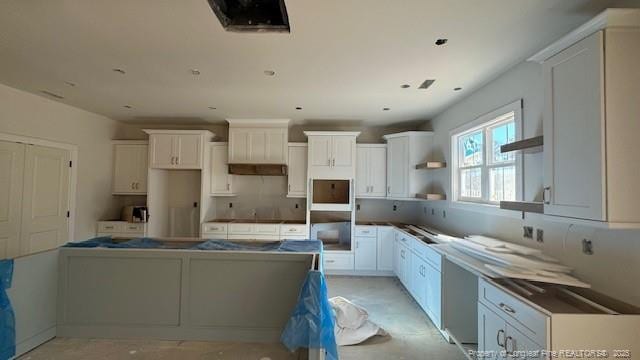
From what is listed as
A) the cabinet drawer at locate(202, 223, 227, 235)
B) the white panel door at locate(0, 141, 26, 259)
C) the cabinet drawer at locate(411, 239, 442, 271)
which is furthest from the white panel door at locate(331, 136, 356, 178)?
the white panel door at locate(0, 141, 26, 259)

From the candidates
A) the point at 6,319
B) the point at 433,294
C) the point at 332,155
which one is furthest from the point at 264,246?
the point at 332,155

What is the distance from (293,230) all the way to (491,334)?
320cm

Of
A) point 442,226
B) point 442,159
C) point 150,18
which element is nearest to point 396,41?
point 150,18

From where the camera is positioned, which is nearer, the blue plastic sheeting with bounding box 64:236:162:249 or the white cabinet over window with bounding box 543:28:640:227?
the white cabinet over window with bounding box 543:28:640:227

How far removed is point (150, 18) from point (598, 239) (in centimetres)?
323

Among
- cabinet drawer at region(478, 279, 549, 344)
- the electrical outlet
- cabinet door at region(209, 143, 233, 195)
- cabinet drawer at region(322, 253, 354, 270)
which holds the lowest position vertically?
cabinet drawer at region(322, 253, 354, 270)

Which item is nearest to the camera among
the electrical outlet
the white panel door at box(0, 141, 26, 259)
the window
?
the electrical outlet

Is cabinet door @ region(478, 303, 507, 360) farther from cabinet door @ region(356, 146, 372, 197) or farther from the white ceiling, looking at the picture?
cabinet door @ region(356, 146, 372, 197)

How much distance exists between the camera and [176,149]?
188 inches

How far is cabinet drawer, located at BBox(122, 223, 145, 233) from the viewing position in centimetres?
471

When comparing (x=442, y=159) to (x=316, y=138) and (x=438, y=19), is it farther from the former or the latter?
(x=438, y=19)

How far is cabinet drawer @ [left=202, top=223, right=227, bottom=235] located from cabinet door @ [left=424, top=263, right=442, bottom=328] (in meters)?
3.20

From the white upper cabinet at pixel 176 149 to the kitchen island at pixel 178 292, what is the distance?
239 centimetres

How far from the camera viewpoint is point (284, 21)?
6.16 feet
